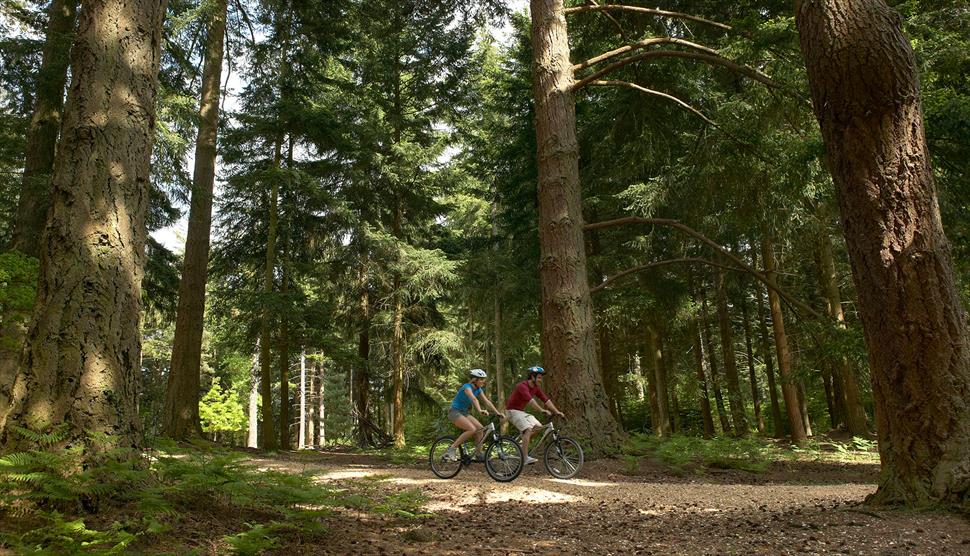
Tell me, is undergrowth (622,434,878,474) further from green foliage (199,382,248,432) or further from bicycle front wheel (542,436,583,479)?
green foliage (199,382,248,432)

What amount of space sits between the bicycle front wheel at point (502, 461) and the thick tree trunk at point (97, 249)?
16.7 feet

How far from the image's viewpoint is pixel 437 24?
45.3ft

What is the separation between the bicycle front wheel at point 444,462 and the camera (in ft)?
28.2

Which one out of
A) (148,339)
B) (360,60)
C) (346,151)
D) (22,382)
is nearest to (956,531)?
(22,382)

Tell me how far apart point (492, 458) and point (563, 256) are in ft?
11.8

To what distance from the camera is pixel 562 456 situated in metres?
8.41

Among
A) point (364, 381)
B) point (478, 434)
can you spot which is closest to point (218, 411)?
point (364, 381)

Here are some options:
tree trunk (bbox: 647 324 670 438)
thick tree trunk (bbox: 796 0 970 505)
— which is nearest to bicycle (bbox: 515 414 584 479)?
thick tree trunk (bbox: 796 0 970 505)

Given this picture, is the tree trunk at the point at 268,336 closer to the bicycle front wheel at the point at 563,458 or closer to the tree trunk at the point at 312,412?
the bicycle front wheel at the point at 563,458

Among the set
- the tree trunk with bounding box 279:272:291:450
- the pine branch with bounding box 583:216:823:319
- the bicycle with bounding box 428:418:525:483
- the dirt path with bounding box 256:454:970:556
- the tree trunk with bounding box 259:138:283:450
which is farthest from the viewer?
the tree trunk with bounding box 279:272:291:450

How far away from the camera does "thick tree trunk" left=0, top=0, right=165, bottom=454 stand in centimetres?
384

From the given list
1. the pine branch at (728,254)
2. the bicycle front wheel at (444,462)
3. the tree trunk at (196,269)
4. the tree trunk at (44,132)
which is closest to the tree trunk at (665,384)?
the pine branch at (728,254)

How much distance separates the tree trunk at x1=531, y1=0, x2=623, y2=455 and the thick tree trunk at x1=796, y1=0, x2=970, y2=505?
4.74 m

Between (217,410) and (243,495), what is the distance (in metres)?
38.1
